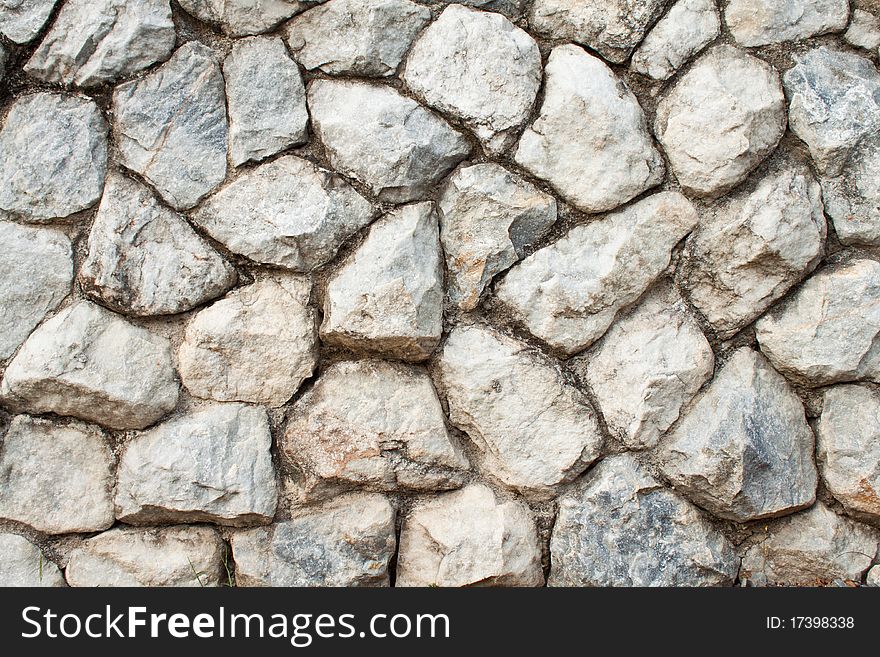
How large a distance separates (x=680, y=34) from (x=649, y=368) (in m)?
0.77

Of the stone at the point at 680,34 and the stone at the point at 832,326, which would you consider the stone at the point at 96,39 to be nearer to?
the stone at the point at 680,34

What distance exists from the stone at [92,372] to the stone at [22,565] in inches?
12.0

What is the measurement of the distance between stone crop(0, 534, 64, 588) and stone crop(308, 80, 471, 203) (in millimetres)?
1128

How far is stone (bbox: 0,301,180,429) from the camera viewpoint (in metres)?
1.81

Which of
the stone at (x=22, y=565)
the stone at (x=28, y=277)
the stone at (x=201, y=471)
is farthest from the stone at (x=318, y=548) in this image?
the stone at (x=28, y=277)

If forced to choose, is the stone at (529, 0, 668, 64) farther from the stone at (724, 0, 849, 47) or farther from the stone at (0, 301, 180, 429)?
the stone at (0, 301, 180, 429)

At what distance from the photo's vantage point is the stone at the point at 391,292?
6.02 ft

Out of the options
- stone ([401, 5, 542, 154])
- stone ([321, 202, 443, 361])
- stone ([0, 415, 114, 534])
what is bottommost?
stone ([0, 415, 114, 534])

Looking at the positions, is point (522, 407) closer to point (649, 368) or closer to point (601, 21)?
point (649, 368)

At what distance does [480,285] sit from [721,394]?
0.61 m

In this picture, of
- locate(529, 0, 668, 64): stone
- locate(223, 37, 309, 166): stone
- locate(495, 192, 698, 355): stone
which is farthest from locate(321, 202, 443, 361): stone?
locate(529, 0, 668, 64): stone

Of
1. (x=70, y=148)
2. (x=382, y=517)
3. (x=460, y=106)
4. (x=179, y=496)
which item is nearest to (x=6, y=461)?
(x=179, y=496)

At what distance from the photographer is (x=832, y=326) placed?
184 centimetres

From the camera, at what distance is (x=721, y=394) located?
1.89 meters
